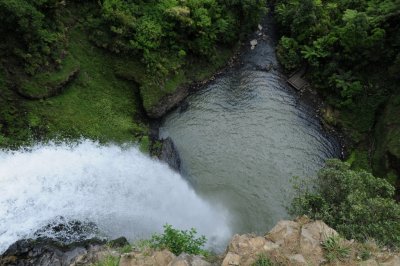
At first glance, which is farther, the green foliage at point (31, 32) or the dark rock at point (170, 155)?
the dark rock at point (170, 155)

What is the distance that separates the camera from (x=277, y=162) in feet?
96.4

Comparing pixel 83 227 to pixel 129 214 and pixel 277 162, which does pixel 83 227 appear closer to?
pixel 129 214

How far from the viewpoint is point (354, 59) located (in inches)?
1308

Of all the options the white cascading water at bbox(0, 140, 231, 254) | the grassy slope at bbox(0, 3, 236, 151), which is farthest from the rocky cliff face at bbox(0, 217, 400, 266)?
the grassy slope at bbox(0, 3, 236, 151)

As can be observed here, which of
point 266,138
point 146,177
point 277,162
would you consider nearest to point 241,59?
point 266,138

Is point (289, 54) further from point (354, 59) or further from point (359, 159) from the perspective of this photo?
point (359, 159)

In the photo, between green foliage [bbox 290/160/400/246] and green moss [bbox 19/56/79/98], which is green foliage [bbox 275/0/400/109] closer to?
green foliage [bbox 290/160/400/246]

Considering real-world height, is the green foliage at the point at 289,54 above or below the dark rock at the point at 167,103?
above

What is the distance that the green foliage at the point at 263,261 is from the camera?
49.2 ft

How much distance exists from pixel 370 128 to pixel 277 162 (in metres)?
8.51

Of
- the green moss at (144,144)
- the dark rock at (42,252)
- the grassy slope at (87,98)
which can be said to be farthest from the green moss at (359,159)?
the dark rock at (42,252)

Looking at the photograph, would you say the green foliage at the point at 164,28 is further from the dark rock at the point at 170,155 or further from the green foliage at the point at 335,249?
the green foliage at the point at 335,249

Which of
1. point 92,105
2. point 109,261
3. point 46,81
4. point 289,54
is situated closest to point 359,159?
point 289,54

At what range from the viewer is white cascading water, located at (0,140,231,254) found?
2234 cm
